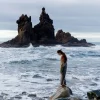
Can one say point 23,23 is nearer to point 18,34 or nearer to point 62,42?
point 18,34

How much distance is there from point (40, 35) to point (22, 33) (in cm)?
751

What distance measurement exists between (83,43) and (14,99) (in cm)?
8914

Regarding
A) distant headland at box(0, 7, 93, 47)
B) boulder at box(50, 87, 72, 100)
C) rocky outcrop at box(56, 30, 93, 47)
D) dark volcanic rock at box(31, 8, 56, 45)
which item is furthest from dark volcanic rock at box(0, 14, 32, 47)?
boulder at box(50, 87, 72, 100)

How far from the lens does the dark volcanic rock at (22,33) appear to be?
92.3 meters

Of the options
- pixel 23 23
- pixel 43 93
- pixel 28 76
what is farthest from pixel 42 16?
pixel 43 93

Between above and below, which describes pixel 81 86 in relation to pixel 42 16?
below

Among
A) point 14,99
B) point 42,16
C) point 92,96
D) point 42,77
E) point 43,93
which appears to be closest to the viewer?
point 92,96

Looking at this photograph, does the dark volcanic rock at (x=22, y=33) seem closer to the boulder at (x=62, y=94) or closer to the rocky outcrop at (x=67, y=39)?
the rocky outcrop at (x=67, y=39)

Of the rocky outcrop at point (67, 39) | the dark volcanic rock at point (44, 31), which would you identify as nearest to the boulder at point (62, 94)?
the dark volcanic rock at point (44, 31)

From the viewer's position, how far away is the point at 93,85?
20234 millimetres

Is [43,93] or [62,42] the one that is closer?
[43,93]

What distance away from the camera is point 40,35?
99.6 meters

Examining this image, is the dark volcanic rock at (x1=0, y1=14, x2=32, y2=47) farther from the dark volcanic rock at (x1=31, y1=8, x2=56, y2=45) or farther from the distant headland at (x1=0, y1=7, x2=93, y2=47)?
the dark volcanic rock at (x1=31, y1=8, x2=56, y2=45)

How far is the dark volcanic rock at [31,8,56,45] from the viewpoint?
9762cm
